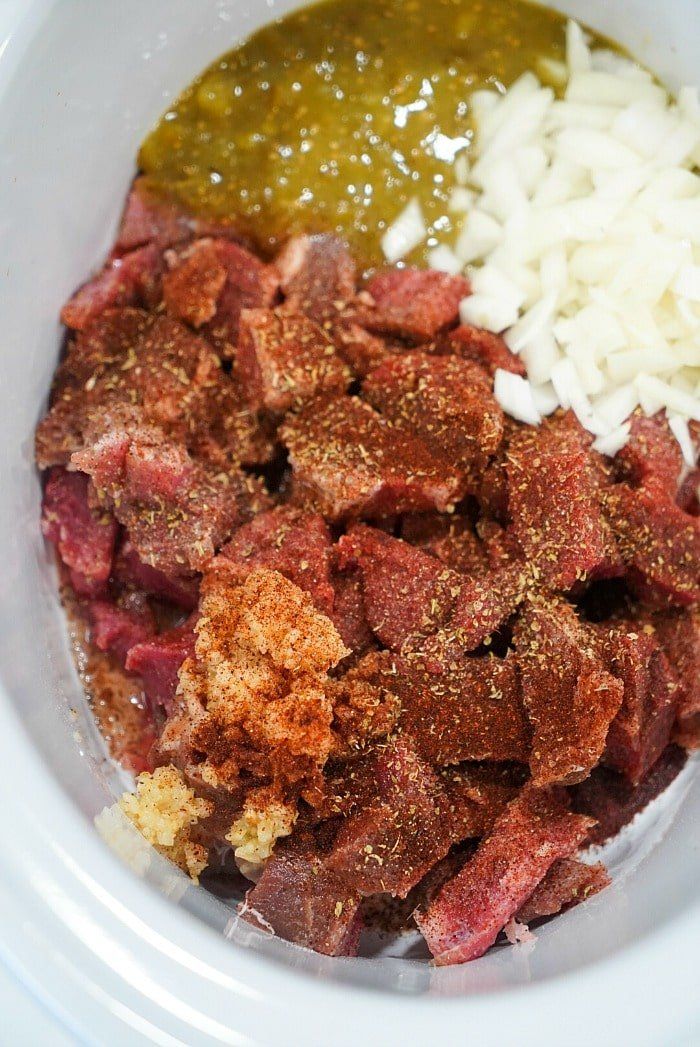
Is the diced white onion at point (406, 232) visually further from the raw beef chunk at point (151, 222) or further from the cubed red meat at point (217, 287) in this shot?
the raw beef chunk at point (151, 222)

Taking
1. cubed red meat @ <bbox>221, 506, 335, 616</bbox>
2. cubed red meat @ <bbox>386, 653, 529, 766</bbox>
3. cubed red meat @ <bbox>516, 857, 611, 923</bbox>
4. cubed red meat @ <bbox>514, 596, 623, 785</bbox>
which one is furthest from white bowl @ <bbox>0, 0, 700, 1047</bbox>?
cubed red meat @ <bbox>221, 506, 335, 616</bbox>

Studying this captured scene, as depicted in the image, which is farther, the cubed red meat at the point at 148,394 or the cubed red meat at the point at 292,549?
the cubed red meat at the point at 148,394

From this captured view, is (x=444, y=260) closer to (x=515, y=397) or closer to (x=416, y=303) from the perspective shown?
(x=416, y=303)

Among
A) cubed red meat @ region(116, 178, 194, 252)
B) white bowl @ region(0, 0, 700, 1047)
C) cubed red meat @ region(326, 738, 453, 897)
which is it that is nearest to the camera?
white bowl @ region(0, 0, 700, 1047)

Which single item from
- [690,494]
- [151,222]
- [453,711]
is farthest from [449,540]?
[151,222]

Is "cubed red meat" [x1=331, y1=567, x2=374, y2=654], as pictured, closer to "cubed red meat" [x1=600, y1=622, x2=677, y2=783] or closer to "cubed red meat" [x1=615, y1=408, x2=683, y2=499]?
"cubed red meat" [x1=600, y1=622, x2=677, y2=783]

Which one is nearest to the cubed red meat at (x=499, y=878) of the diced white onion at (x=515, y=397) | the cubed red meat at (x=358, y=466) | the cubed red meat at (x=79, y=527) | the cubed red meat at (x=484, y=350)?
the cubed red meat at (x=358, y=466)
